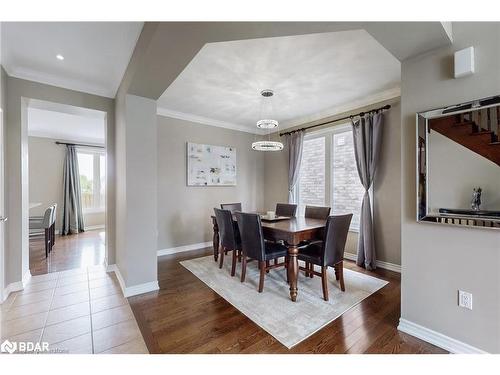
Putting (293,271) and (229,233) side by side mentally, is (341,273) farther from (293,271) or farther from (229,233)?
(229,233)

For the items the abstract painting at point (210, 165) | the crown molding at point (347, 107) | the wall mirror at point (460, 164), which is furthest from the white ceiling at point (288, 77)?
the wall mirror at point (460, 164)

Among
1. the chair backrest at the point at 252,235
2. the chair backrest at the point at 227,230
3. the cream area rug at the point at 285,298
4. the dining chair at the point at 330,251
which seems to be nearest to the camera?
the cream area rug at the point at 285,298

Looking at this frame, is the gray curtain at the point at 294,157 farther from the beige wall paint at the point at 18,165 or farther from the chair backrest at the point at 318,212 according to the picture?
the beige wall paint at the point at 18,165

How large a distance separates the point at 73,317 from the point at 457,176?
3408 mm

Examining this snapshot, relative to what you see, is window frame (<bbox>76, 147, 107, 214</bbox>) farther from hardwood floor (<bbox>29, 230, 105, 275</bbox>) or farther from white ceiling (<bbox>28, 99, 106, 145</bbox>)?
hardwood floor (<bbox>29, 230, 105, 275</bbox>)

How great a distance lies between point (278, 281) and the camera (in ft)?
9.20

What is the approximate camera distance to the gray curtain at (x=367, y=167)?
326 centimetres

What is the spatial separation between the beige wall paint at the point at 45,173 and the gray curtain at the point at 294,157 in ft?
19.9

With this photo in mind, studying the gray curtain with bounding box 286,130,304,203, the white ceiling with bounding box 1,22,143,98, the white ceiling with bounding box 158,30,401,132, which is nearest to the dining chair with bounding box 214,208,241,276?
the white ceiling with bounding box 158,30,401,132

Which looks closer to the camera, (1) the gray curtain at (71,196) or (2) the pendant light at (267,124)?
(2) the pendant light at (267,124)

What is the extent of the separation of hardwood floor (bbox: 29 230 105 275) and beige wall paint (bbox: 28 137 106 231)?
107cm

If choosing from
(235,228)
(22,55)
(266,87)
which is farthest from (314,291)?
(22,55)
